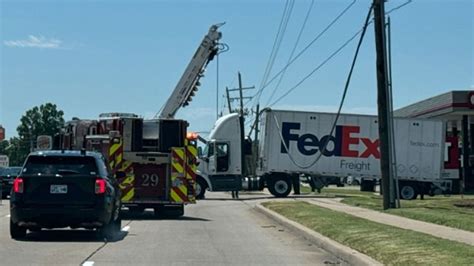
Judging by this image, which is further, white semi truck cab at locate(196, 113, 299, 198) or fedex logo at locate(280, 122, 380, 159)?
fedex logo at locate(280, 122, 380, 159)

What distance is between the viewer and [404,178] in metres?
39.1

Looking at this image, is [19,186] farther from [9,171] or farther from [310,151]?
[310,151]

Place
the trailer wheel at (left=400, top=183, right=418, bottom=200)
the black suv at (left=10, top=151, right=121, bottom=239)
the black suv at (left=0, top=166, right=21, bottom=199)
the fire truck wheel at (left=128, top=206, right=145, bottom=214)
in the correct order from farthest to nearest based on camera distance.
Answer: the trailer wheel at (left=400, top=183, right=418, bottom=200)
the black suv at (left=0, top=166, right=21, bottom=199)
the fire truck wheel at (left=128, top=206, right=145, bottom=214)
the black suv at (left=10, top=151, right=121, bottom=239)

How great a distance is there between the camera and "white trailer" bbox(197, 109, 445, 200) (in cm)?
3791

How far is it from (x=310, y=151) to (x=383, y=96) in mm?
14119

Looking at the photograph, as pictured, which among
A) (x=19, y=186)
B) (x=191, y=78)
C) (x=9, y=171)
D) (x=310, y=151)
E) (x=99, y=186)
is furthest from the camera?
(x=9, y=171)

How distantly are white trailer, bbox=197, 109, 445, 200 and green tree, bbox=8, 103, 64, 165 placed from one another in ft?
283

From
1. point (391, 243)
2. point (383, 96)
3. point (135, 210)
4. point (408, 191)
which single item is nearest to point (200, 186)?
point (408, 191)

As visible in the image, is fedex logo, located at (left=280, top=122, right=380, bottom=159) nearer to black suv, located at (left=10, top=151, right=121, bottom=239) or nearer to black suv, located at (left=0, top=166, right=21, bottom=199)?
black suv, located at (left=0, top=166, right=21, bottom=199)

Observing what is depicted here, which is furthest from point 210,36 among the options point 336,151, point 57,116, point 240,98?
point 57,116

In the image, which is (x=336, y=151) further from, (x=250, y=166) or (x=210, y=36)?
(x=210, y=36)

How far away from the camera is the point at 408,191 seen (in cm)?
3931

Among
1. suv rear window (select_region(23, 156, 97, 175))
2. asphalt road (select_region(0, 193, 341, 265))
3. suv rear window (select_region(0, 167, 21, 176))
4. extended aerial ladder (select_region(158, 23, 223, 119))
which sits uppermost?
extended aerial ladder (select_region(158, 23, 223, 119))

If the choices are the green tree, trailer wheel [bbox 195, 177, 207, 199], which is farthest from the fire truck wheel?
the green tree
